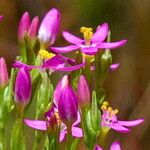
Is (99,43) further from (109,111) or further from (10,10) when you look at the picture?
(10,10)

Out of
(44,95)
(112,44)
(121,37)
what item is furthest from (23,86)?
(121,37)

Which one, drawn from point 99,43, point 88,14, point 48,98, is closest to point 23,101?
point 48,98

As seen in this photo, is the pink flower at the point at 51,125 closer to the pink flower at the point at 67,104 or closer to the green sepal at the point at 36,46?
the pink flower at the point at 67,104

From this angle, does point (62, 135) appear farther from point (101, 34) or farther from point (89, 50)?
point (101, 34)

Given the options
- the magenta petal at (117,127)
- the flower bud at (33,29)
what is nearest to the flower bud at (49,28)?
the flower bud at (33,29)

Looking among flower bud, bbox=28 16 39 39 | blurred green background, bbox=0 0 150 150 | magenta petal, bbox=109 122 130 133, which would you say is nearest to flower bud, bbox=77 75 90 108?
magenta petal, bbox=109 122 130 133

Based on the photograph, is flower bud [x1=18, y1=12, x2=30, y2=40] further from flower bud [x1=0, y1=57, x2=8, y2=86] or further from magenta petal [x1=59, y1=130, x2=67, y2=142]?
magenta petal [x1=59, y1=130, x2=67, y2=142]
